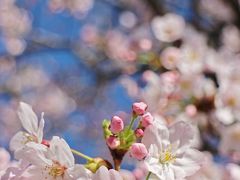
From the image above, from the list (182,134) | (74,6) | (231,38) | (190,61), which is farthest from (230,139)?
(74,6)

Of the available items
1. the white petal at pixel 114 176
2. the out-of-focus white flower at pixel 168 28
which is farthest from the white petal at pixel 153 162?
the out-of-focus white flower at pixel 168 28

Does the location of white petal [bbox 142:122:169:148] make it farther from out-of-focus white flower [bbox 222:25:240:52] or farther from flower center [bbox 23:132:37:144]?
out-of-focus white flower [bbox 222:25:240:52]

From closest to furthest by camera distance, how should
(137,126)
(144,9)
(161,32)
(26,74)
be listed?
(137,126) < (161,32) < (144,9) < (26,74)

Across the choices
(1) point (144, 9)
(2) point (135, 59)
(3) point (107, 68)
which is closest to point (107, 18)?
(1) point (144, 9)

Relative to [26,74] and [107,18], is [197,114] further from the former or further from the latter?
[26,74]

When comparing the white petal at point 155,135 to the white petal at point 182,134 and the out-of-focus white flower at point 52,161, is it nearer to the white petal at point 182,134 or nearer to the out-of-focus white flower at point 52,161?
the white petal at point 182,134

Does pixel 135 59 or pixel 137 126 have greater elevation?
pixel 137 126

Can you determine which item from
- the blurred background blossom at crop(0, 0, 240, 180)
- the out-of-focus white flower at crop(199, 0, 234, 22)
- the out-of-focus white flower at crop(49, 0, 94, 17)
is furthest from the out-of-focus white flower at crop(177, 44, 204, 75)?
the out-of-focus white flower at crop(49, 0, 94, 17)

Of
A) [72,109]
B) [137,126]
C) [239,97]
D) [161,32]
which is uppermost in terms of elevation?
[137,126]
